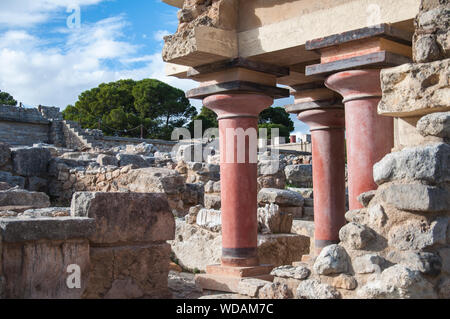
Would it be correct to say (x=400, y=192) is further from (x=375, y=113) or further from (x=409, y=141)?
(x=375, y=113)

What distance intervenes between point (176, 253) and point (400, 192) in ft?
18.2

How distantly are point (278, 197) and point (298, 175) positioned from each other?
547cm

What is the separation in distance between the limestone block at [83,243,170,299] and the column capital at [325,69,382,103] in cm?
240

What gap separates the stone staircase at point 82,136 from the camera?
26658mm

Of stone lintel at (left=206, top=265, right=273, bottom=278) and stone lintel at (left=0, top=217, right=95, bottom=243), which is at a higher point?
stone lintel at (left=0, top=217, right=95, bottom=243)

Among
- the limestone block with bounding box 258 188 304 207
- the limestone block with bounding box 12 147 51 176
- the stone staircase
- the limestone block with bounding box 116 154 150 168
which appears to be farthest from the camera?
the stone staircase

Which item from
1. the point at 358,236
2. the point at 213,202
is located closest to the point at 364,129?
the point at 358,236

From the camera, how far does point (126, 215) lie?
503 centimetres

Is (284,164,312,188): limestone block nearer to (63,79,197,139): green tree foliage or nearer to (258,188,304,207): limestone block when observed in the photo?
(258,188,304,207): limestone block

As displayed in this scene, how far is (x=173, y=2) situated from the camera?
7.27 meters

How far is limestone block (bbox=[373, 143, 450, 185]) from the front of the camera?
131 inches

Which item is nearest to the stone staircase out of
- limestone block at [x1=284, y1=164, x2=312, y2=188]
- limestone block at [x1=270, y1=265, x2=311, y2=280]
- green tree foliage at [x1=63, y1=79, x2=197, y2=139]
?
limestone block at [x1=284, y1=164, x2=312, y2=188]

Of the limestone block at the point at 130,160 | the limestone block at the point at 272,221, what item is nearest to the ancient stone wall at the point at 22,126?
the limestone block at the point at 130,160

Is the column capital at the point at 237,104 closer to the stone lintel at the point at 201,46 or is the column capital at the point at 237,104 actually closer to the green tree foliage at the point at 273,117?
the stone lintel at the point at 201,46
